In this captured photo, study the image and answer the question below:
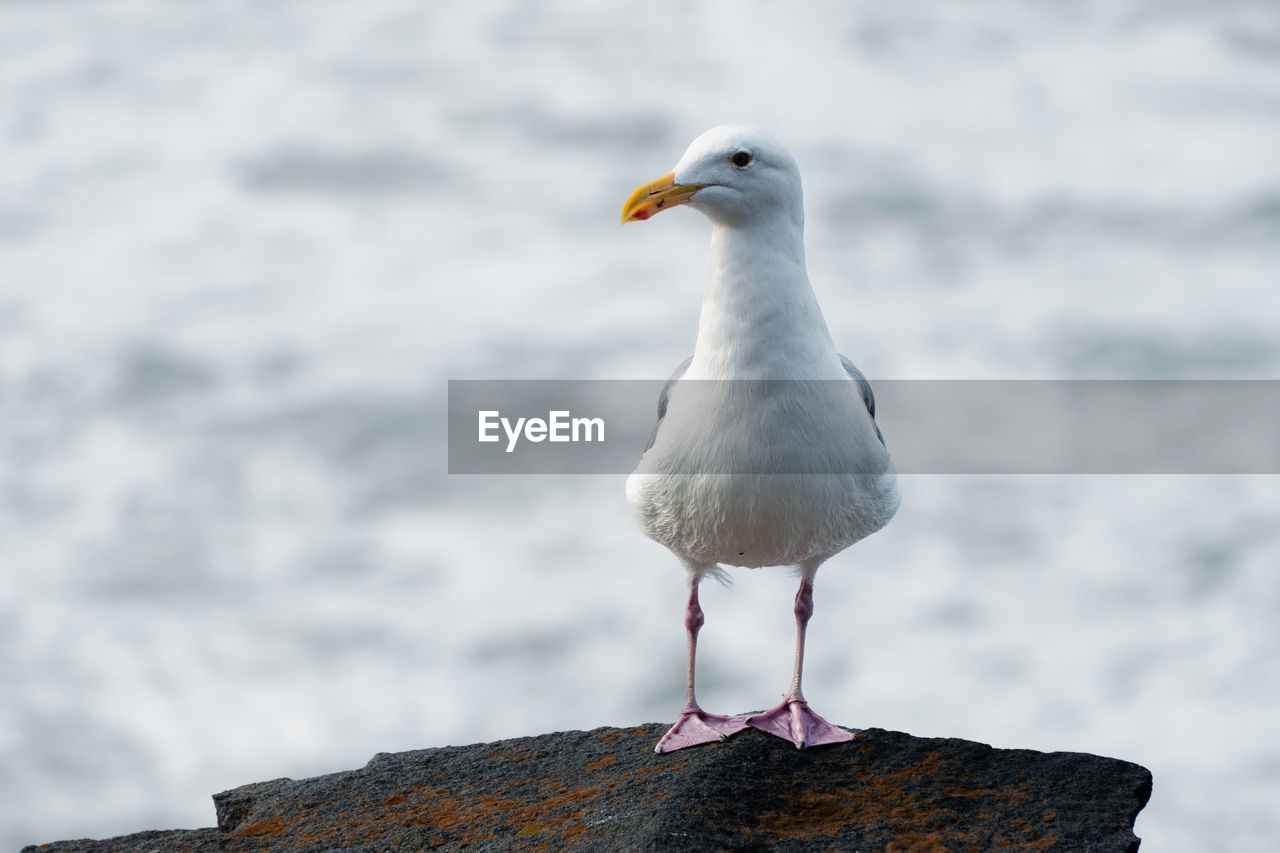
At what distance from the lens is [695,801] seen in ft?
26.2

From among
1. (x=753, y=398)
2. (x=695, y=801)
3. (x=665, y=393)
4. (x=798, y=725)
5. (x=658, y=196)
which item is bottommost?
(x=695, y=801)

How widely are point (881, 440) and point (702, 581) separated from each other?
1293 millimetres

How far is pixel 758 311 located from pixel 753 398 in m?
0.45

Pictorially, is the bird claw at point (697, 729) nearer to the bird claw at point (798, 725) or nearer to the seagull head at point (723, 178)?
the bird claw at point (798, 725)

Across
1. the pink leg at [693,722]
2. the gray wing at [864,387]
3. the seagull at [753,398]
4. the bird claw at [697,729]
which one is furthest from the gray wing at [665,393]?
the bird claw at [697,729]

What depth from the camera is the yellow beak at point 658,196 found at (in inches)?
325

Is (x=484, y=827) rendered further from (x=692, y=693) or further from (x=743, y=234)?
(x=743, y=234)

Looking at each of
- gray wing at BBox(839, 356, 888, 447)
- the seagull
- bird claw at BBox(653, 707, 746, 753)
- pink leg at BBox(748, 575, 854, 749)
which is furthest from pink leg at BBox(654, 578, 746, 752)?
gray wing at BBox(839, 356, 888, 447)

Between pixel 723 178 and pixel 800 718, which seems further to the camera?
pixel 800 718

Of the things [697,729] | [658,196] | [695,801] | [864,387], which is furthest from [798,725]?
[658,196]

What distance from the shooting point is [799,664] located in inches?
368

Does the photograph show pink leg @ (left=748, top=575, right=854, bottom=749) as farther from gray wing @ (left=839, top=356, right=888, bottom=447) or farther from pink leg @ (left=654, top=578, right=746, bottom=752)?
gray wing @ (left=839, top=356, right=888, bottom=447)

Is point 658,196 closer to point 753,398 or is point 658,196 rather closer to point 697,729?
point 753,398

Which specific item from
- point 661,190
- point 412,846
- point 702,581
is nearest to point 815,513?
point 702,581
